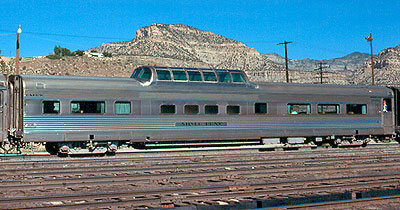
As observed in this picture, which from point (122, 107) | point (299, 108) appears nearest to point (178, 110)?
point (122, 107)

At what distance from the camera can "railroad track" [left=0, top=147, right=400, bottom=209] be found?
1043 centimetres

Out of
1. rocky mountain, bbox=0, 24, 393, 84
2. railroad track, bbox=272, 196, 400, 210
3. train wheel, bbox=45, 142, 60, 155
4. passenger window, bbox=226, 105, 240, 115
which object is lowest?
railroad track, bbox=272, 196, 400, 210

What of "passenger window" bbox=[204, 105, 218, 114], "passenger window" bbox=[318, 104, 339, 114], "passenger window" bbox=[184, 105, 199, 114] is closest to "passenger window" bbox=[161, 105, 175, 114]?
"passenger window" bbox=[184, 105, 199, 114]

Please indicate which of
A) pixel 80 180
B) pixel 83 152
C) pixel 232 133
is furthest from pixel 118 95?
pixel 80 180

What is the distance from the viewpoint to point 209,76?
22266mm

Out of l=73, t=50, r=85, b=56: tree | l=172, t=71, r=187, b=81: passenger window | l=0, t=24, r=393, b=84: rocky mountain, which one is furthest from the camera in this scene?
l=73, t=50, r=85, b=56: tree

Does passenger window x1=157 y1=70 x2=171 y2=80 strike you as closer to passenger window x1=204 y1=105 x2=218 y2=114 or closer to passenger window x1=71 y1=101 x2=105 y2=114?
passenger window x1=204 y1=105 x2=218 y2=114

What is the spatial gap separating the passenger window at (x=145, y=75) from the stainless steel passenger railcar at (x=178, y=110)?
0.19ft

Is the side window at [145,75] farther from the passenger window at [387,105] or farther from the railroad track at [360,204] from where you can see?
the passenger window at [387,105]

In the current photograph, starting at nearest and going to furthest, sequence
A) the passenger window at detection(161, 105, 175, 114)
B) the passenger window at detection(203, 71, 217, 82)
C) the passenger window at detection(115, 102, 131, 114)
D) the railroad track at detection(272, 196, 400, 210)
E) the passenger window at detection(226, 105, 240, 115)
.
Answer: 1. the railroad track at detection(272, 196, 400, 210)
2. the passenger window at detection(115, 102, 131, 114)
3. the passenger window at detection(161, 105, 175, 114)
4. the passenger window at detection(203, 71, 217, 82)
5. the passenger window at detection(226, 105, 240, 115)

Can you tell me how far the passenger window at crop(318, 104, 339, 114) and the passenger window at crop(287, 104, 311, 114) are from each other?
0.78m

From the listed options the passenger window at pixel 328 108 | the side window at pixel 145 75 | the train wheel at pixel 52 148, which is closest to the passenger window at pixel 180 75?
the side window at pixel 145 75

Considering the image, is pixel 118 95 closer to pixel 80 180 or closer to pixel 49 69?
pixel 80 180

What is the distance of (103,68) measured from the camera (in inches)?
4437
